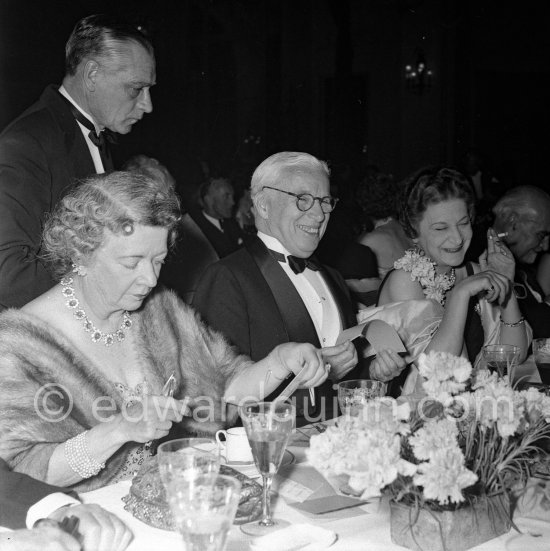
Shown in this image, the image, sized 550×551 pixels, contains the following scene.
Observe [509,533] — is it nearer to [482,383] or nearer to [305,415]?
[482,383]

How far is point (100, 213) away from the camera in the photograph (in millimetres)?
2098

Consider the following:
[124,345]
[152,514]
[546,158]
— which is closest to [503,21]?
[546,158]

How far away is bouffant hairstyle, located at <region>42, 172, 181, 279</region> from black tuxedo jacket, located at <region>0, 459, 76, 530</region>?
0.76 metres

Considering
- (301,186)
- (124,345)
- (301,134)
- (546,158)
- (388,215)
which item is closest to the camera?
(124,345)

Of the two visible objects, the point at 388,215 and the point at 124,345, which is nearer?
the point at 124,345

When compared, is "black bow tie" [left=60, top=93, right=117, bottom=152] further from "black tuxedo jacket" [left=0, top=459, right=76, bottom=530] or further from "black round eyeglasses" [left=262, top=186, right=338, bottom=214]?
"black tuxedo jacket" [left=0, top=459, right=76, bottom=530]

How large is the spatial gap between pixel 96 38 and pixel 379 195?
3.06m

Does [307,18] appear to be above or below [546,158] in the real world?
above

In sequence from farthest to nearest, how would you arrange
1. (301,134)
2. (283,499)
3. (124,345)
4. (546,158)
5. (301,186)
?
1. (546,158)
2. (301,134)
3. (301,186)
4. (124,345)
5. (283,499)

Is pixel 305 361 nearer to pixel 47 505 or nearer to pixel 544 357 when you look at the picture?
pixel 544 357

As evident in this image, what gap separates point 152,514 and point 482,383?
73 centimetres

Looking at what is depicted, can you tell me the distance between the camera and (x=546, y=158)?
9.79 meters

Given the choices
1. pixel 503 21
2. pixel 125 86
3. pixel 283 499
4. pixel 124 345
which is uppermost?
pixel 503 21

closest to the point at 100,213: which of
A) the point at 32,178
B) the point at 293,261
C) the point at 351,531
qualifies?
the point at 32,178
